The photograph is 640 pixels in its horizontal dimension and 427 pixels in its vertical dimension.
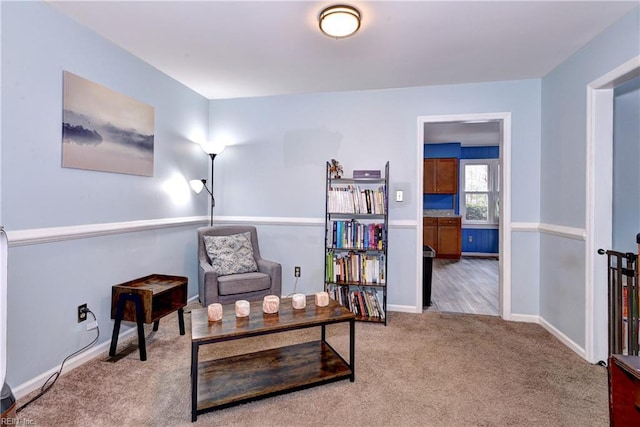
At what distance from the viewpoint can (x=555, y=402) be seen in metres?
1.84

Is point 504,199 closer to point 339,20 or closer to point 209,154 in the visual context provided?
point 339,20

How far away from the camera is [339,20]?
199 cm

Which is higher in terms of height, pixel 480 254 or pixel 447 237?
pixel 447 237

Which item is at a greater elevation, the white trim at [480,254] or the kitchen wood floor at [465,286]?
the white trim at [480,254]

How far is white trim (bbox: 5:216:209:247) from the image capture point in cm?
184

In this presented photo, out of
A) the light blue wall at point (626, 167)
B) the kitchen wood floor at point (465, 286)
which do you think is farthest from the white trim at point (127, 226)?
the light blue wall at point (626, 167)

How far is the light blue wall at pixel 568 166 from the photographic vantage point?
7.29 feet

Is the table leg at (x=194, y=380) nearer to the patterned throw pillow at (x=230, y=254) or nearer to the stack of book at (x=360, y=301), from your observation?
the patterned throw pillow at (x=230, y=254)

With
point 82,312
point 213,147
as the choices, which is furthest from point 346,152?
point 82,312

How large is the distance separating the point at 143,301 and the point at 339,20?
2.34 m

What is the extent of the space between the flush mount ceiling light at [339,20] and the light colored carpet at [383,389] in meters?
2.28

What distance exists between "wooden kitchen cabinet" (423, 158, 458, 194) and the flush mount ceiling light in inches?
200

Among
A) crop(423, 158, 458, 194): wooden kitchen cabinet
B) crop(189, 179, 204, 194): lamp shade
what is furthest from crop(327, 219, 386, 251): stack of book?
crop(423, 158, 458, 194): wooden kitchen cabinet

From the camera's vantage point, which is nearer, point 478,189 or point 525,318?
point 525,318
